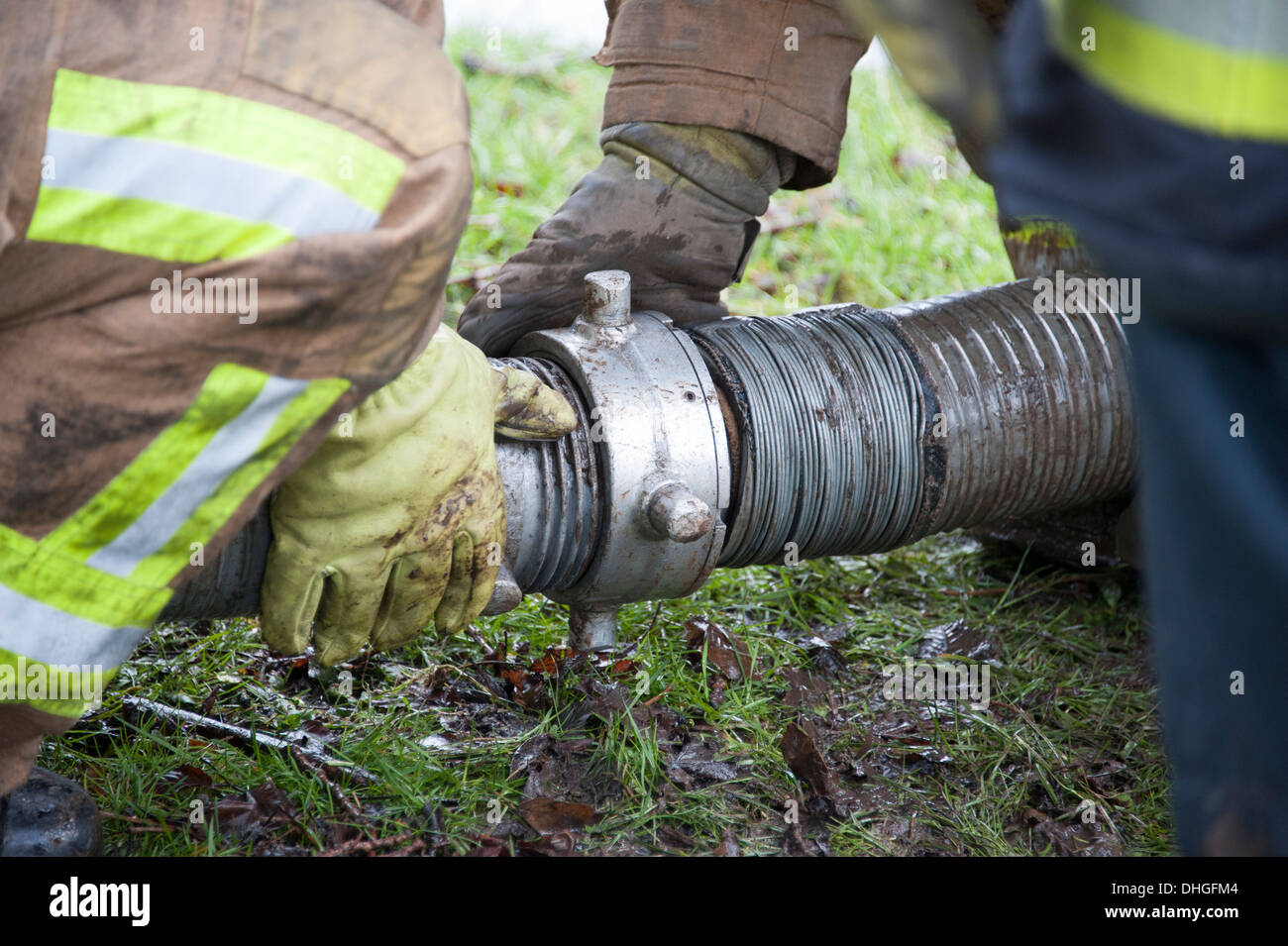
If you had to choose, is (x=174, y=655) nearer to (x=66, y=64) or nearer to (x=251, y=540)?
(x=251, y=540)

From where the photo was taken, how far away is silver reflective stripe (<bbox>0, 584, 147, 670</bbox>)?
4.87 feet

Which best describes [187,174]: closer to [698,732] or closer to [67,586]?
[67,586]

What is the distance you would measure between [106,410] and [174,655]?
136 cm

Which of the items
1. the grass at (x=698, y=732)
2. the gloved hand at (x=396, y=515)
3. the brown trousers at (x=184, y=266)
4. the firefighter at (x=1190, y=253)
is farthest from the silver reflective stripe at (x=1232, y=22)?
the grass at (x=698, y=732)

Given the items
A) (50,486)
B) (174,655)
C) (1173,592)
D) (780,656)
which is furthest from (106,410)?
(780,656)

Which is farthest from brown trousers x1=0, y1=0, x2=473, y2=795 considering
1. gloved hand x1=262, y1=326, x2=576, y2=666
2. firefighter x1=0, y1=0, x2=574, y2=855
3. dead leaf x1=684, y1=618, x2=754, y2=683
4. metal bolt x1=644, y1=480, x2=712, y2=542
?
dead leaf x1=684, y1=618, x2=754, y2=683

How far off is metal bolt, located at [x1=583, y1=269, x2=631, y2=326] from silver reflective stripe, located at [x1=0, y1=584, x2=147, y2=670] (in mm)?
1093

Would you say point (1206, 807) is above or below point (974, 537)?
below

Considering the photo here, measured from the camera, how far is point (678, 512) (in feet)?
6.95

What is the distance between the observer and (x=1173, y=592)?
3.59ft

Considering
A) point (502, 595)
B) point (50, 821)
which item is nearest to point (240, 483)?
point (502, 595)

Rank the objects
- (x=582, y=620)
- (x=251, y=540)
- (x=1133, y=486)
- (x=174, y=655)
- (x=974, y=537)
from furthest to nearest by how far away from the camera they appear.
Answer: (x=974, y=537) < (x=1133, y=486) < (x=174, y=655) < (x=582, y=620) < (x=251, y=540)

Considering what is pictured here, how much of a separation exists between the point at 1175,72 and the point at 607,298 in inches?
57.2

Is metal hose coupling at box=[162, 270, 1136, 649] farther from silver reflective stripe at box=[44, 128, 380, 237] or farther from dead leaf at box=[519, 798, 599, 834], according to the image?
silver reflective stripe at box=[44, 128, 380, 237]
